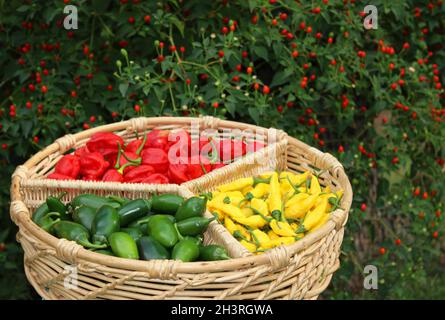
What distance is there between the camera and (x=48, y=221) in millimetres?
2541

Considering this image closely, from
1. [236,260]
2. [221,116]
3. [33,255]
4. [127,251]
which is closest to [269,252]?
[236,260]

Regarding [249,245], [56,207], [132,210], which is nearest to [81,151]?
[56,207]

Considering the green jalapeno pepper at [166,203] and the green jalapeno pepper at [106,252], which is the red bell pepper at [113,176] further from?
the green jalapeno pepper at [106,252]

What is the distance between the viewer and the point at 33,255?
2.45m

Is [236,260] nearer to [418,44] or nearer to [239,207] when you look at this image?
[239,207]

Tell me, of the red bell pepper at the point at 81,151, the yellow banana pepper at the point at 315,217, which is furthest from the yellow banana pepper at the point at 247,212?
the red bell pepper at the point at 81,151

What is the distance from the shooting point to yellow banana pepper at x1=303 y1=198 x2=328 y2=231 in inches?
105

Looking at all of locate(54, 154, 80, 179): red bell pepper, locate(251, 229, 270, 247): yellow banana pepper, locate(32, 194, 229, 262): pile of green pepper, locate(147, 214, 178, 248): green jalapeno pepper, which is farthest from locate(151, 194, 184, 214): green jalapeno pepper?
locate(54, 154, 80, 179): red bell pepper

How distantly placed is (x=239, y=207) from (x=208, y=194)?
15 cm

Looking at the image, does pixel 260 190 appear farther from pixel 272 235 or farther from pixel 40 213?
pixel 40 213

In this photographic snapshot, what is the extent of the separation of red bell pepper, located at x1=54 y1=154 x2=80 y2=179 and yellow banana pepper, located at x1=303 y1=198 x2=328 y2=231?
1035mm

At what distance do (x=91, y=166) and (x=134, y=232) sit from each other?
2.12 feet

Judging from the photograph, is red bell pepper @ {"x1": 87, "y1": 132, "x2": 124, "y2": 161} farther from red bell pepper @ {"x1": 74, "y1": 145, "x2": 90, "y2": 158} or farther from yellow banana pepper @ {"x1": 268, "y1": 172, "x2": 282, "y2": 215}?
yellow banana pepper @ {"x1": 268, "y1": 172, "x2": 282, "y2": 215}

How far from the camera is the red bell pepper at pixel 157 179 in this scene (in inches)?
117
